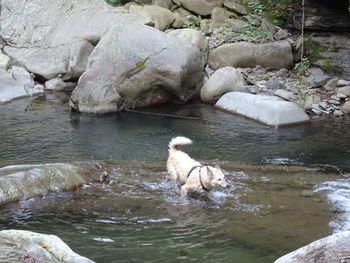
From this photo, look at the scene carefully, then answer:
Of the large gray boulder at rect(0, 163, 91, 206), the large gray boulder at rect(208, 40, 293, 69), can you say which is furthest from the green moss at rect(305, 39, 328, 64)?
the large gray boulder at rect(0, 163, 91, 206)

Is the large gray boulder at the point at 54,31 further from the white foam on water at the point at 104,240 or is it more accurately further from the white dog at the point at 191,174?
the white foam on water at the point at 104,240

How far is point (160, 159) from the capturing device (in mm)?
9156

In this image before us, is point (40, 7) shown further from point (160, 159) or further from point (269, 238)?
point (269, 238)

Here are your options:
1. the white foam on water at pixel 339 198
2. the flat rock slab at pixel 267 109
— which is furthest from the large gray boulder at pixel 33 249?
the flat rock slab at pixel 267 109

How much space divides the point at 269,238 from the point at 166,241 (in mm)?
1225

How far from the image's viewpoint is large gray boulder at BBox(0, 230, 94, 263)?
3451mm

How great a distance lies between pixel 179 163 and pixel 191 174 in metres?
0.45

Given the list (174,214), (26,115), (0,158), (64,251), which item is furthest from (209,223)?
(26,115)

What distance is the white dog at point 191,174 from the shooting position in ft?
22.2

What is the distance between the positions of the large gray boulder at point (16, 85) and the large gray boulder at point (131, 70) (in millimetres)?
2466

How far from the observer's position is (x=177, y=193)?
23.7 ft

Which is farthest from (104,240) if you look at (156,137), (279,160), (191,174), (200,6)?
(200,6)

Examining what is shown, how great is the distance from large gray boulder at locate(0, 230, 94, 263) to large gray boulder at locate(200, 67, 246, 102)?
9962 mm

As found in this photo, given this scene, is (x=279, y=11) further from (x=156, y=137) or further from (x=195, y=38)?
(x=156, y=137)
